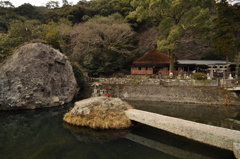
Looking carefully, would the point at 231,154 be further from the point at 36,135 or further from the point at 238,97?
the point at 238,97

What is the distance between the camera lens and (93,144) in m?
7.74

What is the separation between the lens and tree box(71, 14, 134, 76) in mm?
26844

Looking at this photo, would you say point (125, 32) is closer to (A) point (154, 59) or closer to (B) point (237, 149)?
(A) point (154, 59)

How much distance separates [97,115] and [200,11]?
67.4 ft

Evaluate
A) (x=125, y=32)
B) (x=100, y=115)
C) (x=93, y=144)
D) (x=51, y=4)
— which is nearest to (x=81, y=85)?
(x=100, y=115)

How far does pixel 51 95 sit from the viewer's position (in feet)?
57.0

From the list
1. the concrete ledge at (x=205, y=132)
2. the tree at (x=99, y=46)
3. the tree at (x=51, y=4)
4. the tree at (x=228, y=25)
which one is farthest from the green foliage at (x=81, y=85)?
the tree at (x=51, y=4)

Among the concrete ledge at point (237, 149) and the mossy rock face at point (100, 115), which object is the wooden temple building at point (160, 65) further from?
the concrete ledge at point (237, 149)

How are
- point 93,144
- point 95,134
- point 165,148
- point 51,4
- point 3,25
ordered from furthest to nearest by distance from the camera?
point 51,4
point 3,25
point 95,134
point 93,144
point 165,148

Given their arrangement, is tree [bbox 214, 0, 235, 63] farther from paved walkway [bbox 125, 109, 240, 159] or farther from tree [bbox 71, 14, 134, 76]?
paved walkway [bbox 125, 109, 240, 159]

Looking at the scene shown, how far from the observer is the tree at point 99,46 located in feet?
88.1

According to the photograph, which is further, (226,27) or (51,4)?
(51,4)

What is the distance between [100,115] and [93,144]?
2440mm

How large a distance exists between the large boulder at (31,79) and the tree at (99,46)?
31.1 ft
